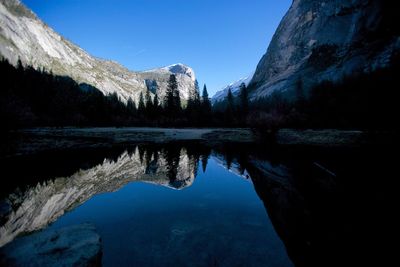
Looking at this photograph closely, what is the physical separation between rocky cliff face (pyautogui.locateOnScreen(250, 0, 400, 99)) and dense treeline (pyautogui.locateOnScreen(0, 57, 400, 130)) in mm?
18508

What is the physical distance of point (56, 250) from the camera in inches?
146

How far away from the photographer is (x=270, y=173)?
1119cm

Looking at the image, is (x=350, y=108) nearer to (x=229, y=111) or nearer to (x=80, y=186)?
(x=229, y=111)

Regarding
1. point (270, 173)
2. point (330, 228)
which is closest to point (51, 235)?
point (330, 228)

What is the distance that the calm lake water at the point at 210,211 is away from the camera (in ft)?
14.5

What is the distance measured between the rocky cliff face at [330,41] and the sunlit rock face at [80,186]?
5594 cm

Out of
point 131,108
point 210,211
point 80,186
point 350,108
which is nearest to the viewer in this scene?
point 210,211

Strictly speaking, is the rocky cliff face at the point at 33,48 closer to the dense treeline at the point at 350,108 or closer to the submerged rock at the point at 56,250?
the dense treeline at the point at 350,108

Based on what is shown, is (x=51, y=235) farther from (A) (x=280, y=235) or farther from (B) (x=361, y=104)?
(B) (x=361, y=104)

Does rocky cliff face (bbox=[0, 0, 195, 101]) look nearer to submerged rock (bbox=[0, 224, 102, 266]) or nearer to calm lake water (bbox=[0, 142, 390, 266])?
calm lake water (bbox=[0, 142, 390, 266])

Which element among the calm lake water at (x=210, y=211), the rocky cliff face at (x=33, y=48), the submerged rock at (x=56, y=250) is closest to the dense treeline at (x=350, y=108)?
the calm lake water at (x=210, y=211)

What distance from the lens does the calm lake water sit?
14.5 ft

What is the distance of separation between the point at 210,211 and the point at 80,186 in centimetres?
665

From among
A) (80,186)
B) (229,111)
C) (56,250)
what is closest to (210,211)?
(56,250)
